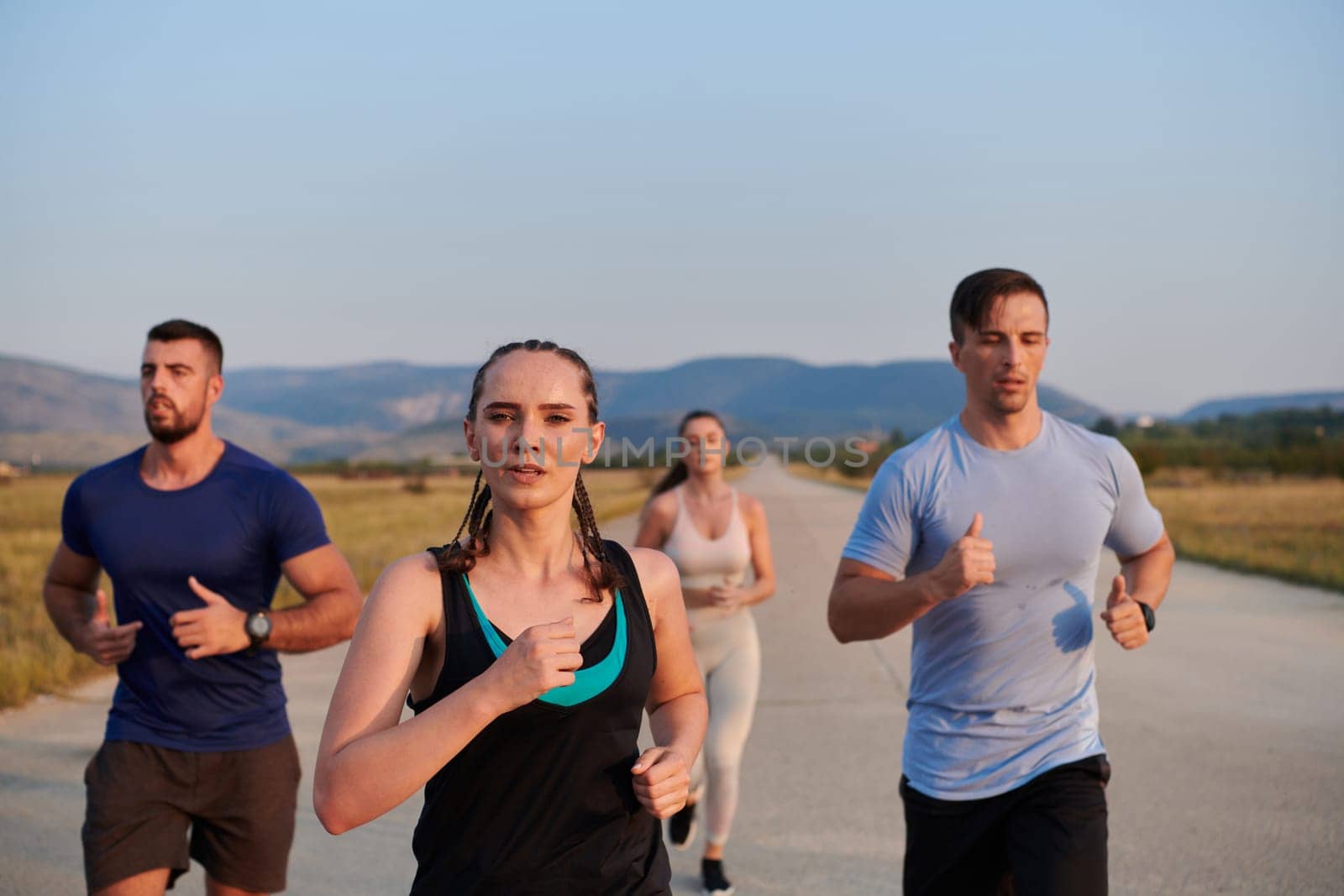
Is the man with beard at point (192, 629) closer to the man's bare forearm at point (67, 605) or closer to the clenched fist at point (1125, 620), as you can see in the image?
the man's bare forearm at point (67, 605)

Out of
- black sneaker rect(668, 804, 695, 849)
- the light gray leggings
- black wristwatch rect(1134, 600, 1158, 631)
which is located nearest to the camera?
black wristwatch rect(1134, 600, 1158, 631)

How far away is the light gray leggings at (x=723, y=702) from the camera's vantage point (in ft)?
20.7

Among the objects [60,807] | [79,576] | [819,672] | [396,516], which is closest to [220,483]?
[79,576]

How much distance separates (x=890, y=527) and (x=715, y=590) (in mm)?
2620

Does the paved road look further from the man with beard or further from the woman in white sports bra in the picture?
the man with beard

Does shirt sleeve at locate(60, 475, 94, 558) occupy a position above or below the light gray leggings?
above

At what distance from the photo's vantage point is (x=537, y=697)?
246 centimetres

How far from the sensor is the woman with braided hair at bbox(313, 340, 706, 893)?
2543mm

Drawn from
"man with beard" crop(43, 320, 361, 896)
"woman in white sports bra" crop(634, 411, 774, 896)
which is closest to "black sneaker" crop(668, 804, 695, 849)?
"woman in white sports bra" crop(634, 411, 774, 896)

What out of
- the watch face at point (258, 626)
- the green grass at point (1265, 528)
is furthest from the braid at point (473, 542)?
the green grass at point (1265, 528)

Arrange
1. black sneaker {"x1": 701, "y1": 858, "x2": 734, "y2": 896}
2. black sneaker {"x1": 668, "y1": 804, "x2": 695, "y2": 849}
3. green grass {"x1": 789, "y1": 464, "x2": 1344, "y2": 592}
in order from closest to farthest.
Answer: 1. black sneaker {"x1": 701, "y1": 858, "x2": 734, "y2": 896}
2. black sneaker {"x1": 668, "y1": 804, "x2": 695, "y2": 849}
3. green grass {"x1": 789, "y1": 464, "x2": 1344, "y2": 592}

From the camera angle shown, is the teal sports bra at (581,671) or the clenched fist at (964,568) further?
the clenched fist at (964,568)

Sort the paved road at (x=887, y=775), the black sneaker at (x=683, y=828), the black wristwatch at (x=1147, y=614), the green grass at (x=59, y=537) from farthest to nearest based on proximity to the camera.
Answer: the green grass at (x=59, y=537) < the black sneaker at (x=683, y=828) < the paved road at (x=887, y=775) < the black wristwatch at (x=1147, y=614)

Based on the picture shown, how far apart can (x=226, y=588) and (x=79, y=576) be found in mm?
755
